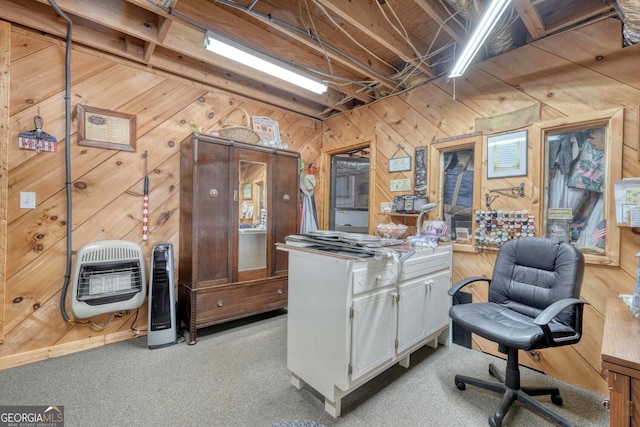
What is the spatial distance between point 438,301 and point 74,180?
134 inches

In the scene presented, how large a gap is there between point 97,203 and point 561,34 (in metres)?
4.13

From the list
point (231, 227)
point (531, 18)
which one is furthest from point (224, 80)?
point (531, 18)

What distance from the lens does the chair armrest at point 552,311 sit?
1413 mm

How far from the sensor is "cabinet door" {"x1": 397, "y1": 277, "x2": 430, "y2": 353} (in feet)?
6.57

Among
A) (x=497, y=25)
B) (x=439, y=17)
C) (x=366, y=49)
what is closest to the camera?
(x=439, y=17)

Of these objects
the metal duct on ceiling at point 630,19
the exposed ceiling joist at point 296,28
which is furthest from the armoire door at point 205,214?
the metal duct on ceiling at point 630,19

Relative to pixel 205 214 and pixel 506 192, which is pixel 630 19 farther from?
pixel 205 214

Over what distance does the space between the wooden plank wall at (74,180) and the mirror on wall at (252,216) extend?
72cm

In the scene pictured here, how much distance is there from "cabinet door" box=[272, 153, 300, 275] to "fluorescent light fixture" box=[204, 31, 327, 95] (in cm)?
83

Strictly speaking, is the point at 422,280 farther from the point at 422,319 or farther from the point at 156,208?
the point at 156,208

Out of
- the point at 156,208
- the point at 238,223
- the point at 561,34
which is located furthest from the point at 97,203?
the point at 561,34

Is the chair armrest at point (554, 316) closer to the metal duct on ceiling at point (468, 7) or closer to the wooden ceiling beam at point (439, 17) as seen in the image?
the metal duct on ceiling at point (468, 7)

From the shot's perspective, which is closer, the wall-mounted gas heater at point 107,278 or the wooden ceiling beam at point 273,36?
the wooden ceiling beam at point 273,36

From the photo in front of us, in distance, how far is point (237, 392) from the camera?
1.84 m
